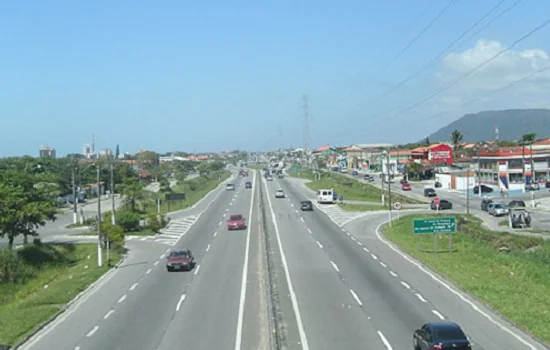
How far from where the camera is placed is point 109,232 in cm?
4531

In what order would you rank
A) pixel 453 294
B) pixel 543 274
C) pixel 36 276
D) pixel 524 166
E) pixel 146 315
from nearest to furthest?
pixel 146 315
pixel 453 294
pixel 543 274
pixel 36 276
pixel 524 166

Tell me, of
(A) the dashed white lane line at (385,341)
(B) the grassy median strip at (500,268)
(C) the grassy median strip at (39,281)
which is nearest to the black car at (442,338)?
(A) the dashed white lane line at (385,341)

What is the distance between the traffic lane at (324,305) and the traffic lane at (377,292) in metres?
0.41

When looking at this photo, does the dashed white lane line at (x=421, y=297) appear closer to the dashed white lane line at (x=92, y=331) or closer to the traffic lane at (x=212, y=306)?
the traffic lane at (x=212, y=306)

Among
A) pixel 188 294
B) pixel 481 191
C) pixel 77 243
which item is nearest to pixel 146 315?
pixel 188 294

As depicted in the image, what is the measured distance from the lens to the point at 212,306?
1070 inches

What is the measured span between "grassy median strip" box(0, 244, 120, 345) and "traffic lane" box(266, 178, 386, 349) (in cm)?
1047

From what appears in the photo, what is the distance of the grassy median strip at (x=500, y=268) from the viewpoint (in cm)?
2500

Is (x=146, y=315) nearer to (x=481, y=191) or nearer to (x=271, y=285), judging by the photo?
(x=271, y=285)

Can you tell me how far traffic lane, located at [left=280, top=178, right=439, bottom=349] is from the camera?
893 inches

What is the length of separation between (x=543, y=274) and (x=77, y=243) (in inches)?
1437

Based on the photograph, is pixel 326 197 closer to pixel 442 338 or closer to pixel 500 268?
pixel 500 268

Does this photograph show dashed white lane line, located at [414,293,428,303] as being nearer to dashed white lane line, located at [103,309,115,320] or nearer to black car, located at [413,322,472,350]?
black car, located at [413,322,472,350]

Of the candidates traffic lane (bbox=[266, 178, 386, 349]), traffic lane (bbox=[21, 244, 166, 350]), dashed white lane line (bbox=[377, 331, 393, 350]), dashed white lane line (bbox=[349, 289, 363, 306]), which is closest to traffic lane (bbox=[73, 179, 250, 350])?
traffic lane (bbox=[21, 244, 166, 350])
